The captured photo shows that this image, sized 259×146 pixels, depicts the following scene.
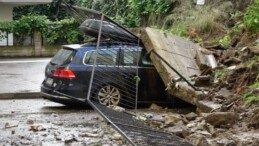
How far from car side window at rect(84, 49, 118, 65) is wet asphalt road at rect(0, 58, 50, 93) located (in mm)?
3885

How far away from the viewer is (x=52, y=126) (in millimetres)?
10062

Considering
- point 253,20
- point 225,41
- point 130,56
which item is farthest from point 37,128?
point 225,41

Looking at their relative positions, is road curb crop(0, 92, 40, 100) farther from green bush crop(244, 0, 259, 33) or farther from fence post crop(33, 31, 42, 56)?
fence post crop(33, 31, 42, 56)

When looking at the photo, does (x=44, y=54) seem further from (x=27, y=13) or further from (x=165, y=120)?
(x=165, y=120)

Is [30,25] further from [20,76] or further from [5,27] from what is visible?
[20,76]

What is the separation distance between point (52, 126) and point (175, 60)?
388 centimetres

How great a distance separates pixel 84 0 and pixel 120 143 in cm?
2746

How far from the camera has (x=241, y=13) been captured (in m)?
16.5

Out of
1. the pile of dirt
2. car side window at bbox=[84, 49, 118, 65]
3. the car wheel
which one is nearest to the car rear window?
car side window at bbox=[84, 49, 118, 65]

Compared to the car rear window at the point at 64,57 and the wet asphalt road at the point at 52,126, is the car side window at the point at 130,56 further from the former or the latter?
the wet asphalt road at the point at 52,126

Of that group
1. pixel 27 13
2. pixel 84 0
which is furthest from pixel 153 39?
pixel 27 13

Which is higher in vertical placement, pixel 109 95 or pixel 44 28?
pixel 44 28

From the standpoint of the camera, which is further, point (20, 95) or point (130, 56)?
point (20, 95)

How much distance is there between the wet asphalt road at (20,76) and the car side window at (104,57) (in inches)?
153
